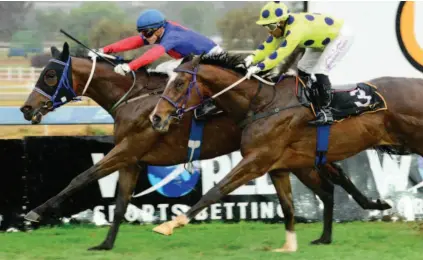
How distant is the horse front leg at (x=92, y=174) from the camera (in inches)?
275

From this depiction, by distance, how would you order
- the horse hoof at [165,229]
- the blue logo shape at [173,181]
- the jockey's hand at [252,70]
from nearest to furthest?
the horse hoof at [165,229] < the jockey's hand at [252,70] < the blue logo shape at [173,181]

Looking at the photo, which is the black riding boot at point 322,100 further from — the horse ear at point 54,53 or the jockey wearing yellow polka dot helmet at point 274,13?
the horse ear at point 54,53

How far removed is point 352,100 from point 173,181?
2.57 meters

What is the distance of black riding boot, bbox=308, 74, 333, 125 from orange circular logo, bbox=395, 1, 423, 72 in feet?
10.3

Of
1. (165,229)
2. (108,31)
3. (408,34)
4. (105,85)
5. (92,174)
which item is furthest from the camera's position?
(108,31)

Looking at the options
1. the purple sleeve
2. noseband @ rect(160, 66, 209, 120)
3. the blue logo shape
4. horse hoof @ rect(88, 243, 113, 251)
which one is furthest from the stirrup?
the blue logo shape

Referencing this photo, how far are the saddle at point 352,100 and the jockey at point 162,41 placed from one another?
1.19 m

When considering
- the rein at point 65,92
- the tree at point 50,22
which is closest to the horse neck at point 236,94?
the rein at point 65,92

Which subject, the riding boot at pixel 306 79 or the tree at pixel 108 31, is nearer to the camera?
the riding boot at pixel 306 79

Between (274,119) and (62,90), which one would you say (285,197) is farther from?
(62,90)

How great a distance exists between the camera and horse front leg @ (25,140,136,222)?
6984mm

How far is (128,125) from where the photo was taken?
738 centimetres

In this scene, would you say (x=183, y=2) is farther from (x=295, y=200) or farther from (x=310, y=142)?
(x=310, y=142)

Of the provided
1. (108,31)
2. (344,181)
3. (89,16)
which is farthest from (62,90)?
(89,16)
